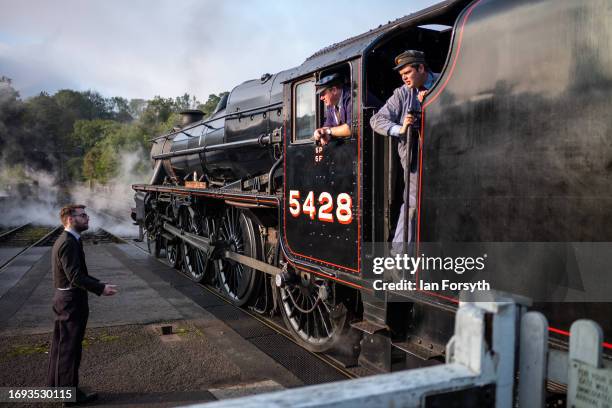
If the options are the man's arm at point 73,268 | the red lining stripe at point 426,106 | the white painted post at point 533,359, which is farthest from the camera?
the man's arm at point 73,268

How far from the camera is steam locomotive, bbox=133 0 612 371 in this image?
7.59 ft

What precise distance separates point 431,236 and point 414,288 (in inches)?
16.7

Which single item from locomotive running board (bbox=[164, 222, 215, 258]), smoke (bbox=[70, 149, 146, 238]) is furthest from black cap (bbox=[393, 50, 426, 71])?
smoke (bbox=[70, 149, 146, 238])

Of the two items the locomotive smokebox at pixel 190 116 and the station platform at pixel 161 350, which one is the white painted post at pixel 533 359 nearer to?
the station platform at pixel 161 350

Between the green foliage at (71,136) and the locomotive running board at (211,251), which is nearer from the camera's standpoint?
the locomotive running board at (211,251)

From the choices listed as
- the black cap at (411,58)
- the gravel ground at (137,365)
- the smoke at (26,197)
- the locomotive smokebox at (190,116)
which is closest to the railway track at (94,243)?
the gravel ground at (137,365)

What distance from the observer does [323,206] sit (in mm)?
4273

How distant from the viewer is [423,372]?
1547mm

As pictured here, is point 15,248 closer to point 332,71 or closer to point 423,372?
point 332,71

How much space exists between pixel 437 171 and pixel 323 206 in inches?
53.2

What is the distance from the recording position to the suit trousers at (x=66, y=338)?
4.00 meters

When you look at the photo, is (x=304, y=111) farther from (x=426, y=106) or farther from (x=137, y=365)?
(x=137, y=365)

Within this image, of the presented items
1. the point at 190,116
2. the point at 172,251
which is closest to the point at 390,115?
the point at 172,251

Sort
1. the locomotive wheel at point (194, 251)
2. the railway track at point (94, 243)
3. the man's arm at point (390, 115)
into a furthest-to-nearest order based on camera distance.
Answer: the locomotive wheel at point (194, 251)
the railway track at point (94, 243)
the man's arm at point (390, 115)
